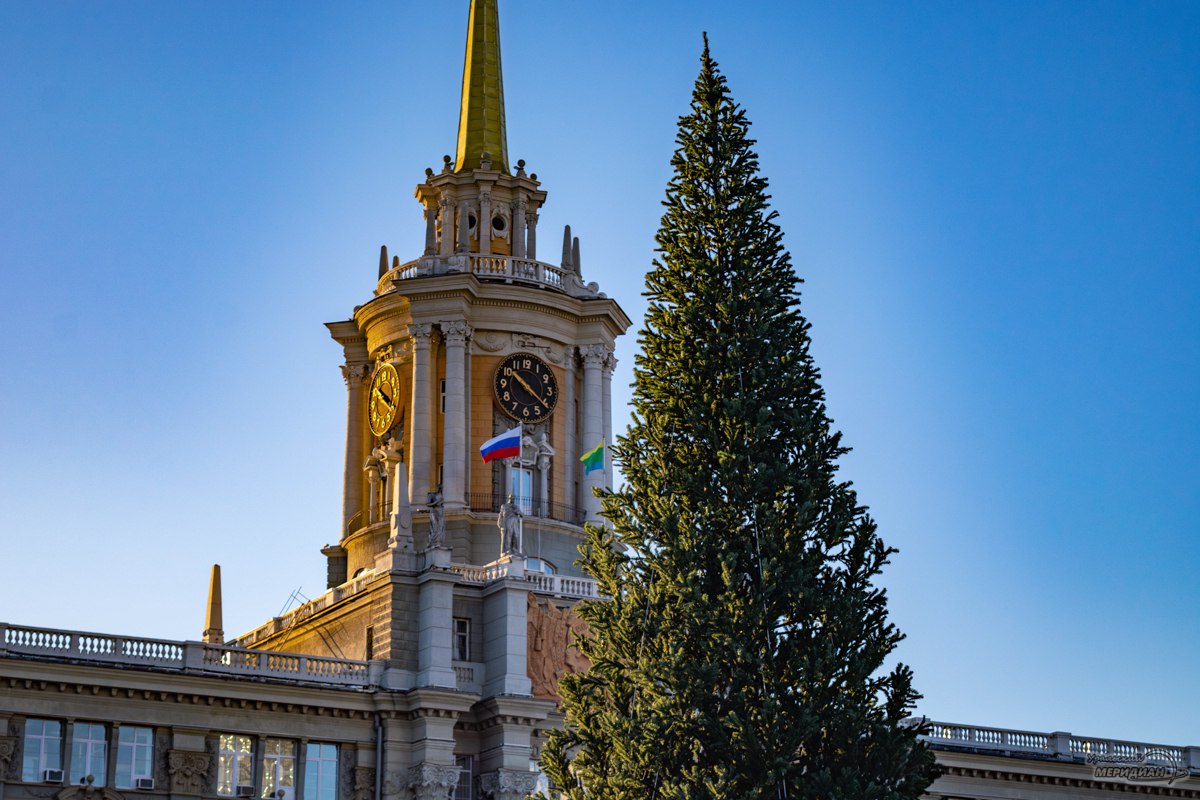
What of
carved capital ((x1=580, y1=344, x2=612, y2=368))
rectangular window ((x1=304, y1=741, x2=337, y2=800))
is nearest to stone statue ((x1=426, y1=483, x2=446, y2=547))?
rectangular window ((x1=304, y1=741, x2=337, y2=800))

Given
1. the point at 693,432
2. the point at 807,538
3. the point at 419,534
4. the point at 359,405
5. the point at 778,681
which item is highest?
the point at 359,405

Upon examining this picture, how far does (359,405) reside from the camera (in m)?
76.6

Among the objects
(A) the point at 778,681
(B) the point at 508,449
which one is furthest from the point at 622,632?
(B) the point at 508,449

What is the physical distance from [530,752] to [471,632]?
4.81 m

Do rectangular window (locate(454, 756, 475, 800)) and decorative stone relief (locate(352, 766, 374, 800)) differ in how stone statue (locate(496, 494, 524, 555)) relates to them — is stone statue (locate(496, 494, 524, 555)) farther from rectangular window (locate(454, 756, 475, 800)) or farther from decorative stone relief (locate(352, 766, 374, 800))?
decorative stone relief (locate(352, 766, 374, 800))

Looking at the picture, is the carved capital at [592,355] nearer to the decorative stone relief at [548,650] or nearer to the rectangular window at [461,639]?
the decorative stone relief at [548,650]

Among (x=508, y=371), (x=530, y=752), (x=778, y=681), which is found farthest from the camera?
(x=508, y=371)

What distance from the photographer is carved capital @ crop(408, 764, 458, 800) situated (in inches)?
2242

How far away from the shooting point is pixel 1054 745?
68.6 m

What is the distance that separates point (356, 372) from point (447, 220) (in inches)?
300

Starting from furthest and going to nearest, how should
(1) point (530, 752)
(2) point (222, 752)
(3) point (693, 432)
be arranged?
(1) point (530, 752)
(2) point (222, 752)
(3) point (693, 432)

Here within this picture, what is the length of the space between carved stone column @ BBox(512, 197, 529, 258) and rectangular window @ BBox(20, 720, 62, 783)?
30651 millimetres

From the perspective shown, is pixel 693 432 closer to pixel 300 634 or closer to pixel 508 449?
pixel 508 449

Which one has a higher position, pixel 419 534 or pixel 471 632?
pixel 419 534
